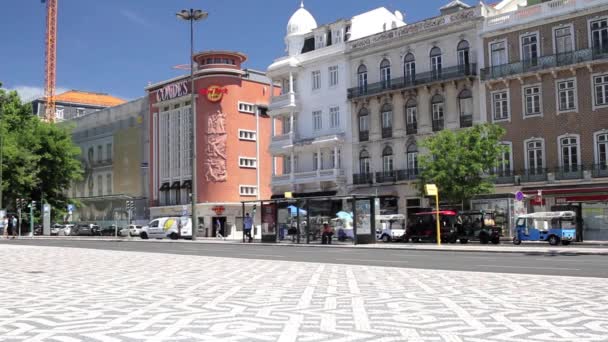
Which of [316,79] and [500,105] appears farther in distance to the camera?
[316,79]

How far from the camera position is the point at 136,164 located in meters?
78.9

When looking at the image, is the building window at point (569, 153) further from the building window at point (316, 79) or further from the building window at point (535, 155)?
the building window at point (316, 79)

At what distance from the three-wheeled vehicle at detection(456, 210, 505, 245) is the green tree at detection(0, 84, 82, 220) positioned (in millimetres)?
40453

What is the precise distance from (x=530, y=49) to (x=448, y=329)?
129 ft

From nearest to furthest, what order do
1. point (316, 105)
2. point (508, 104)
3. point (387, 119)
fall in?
1. point (508, 104)
2. point (387, 119)
3. point (316, 105)

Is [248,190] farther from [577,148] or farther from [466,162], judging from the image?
[577,148]

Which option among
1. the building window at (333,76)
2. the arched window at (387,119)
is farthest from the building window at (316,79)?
the arched window at (387,119)

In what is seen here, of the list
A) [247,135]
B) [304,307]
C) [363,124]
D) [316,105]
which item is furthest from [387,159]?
[304,307]

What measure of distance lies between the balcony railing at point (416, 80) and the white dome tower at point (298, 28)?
8740mm

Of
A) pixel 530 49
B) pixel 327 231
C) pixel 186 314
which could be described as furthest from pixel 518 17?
pixel 186 314

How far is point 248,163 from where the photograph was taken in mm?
70375

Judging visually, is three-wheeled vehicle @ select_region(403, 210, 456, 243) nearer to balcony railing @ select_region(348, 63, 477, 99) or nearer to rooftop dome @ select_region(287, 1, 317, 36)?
balcony railing @ select_region(348, 63, 477, 99)

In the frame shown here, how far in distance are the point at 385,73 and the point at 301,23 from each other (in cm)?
1201

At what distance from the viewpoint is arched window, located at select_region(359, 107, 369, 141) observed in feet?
169
